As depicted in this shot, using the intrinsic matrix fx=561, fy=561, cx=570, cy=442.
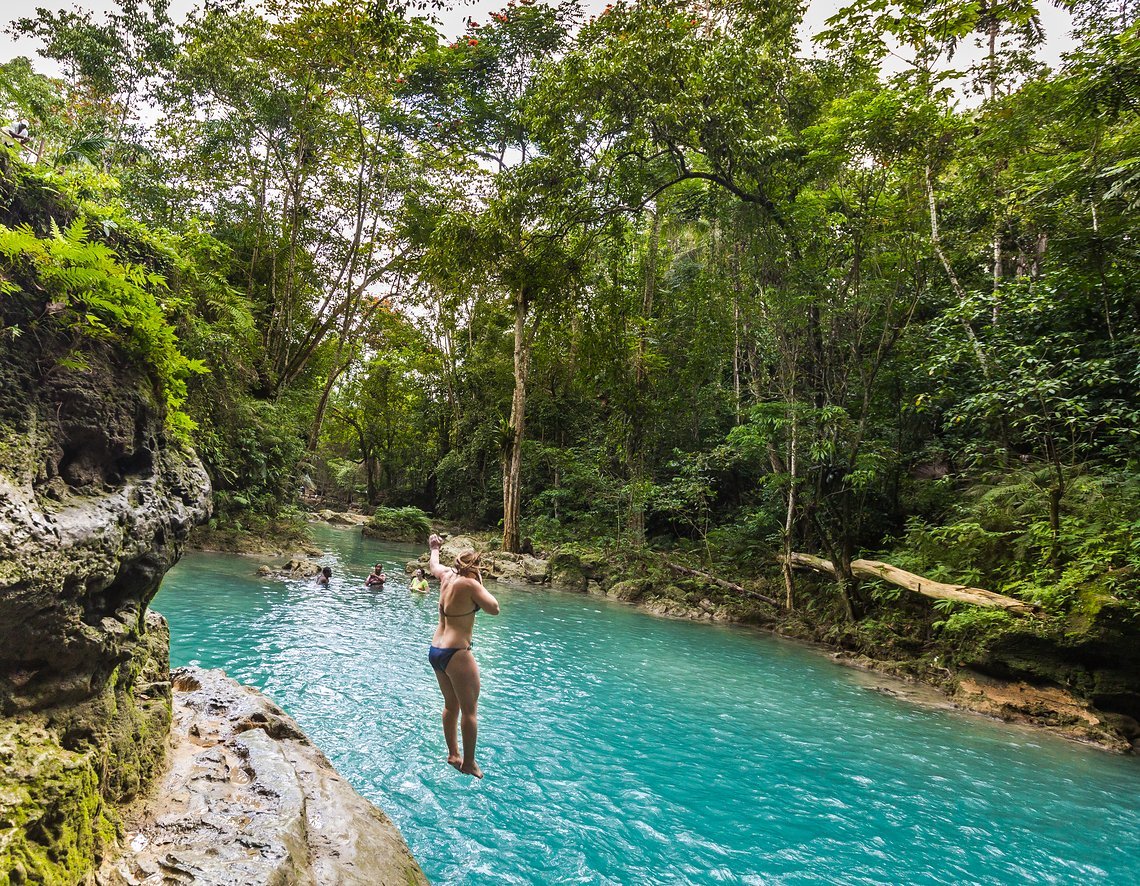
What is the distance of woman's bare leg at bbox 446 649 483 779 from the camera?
4.19 metres

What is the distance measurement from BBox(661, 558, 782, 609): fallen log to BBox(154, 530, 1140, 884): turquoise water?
407 cm

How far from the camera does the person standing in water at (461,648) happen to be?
4168 millimetres

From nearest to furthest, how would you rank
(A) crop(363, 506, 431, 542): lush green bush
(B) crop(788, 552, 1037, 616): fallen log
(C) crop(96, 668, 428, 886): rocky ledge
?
(C) crop(96, 668, 428, 886): rocky ledge → (B) crop(788, 552, 1037, 616): fallen log → (A) crop(363, 506, 431, 542): lush green bush

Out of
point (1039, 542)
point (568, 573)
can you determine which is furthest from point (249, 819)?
point (568, 573)

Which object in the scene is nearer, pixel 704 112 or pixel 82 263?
pixel 82 263

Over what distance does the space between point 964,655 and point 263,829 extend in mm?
11650

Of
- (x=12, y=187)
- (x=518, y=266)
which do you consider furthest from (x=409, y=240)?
(x=12, y=187)

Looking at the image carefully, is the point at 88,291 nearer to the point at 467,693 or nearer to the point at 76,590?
the point at 76,590

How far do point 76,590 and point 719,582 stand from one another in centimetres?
1607

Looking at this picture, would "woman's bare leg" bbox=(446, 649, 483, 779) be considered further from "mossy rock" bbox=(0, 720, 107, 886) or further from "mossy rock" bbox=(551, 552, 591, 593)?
"mossy rock" bbox=(551, 552, 591, 593)

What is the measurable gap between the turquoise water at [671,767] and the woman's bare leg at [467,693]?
0.79 meters

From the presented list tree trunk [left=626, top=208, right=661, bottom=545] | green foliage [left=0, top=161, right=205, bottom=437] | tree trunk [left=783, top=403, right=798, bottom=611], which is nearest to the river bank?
tree trunk [left=783, top=403, right=798, bottom=611]

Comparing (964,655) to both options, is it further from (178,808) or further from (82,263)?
(82,263)

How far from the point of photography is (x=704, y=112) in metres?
8.39
